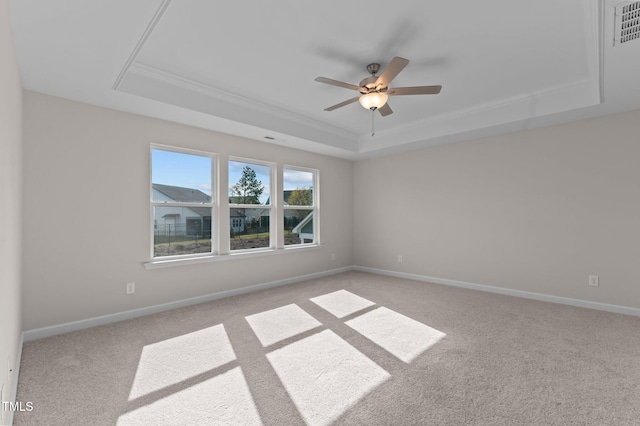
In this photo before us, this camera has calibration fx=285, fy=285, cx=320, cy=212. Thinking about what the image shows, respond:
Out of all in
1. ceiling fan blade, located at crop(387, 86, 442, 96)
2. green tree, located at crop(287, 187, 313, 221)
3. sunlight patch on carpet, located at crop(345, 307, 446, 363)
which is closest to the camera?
sunlight patch on carpet, located at crop(345, 307, 446, 363)

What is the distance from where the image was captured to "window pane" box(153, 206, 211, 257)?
142 inches

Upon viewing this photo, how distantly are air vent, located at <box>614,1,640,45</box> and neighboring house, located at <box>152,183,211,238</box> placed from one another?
4.32m

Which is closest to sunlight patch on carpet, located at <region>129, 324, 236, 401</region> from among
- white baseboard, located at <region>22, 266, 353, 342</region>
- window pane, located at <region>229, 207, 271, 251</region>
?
white baseboard, located at <region>22, 266, 353, 342</region>

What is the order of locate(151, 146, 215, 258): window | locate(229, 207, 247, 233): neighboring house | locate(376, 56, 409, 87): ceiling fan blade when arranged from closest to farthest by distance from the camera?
locate(376, 56, 409, 87): ceiling fan blade < locate(151, 146, 215, 258): window < locate(229, 207, 247, 233): neighboring house

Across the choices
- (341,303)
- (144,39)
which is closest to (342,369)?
(341,303)

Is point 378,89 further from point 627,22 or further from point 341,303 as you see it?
point 341,303

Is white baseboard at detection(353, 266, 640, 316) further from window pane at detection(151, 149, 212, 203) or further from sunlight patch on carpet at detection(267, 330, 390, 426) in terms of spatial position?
window pane at detection(151, 149, 212, 203)

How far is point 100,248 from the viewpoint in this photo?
310 cm

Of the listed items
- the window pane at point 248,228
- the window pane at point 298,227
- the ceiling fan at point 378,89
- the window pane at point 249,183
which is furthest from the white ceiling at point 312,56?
the window pane at point 298,227

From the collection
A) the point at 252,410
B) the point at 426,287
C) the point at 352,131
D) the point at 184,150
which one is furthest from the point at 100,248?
the point at 426,287

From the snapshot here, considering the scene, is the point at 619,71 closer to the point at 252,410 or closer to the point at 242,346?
the point at 252,410

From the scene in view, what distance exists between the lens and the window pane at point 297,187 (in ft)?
16.6

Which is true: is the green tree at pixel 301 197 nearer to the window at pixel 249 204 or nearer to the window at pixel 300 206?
the window at pixel 300 206

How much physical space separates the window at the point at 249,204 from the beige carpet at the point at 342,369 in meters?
1.27
